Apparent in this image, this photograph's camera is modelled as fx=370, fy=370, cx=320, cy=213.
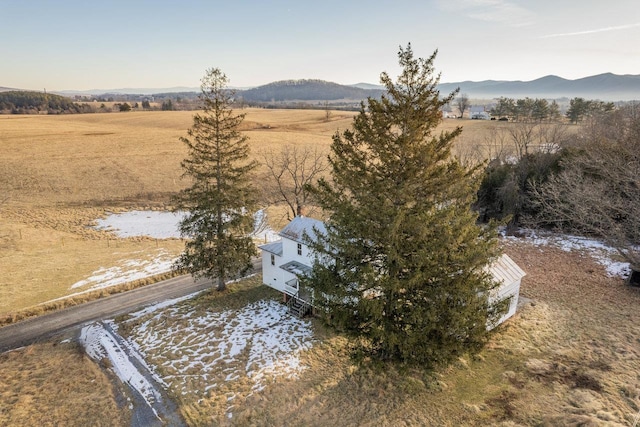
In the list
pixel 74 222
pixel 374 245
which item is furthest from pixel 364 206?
pixel 74 222

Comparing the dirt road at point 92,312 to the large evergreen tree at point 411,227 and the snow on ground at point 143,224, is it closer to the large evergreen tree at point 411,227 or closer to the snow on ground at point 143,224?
the snow on ground at point 143,224

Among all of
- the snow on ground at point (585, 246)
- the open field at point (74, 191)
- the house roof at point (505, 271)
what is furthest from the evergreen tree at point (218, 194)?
the snow on ground at point (585, 246)

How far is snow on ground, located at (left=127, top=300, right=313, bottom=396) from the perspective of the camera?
16.2 m

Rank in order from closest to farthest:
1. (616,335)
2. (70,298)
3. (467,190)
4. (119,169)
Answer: (467,190) < (616,335) < (70,298) < (119,169)

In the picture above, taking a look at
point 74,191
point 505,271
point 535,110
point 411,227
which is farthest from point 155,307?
point 535,110

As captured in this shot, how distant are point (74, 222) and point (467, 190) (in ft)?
136

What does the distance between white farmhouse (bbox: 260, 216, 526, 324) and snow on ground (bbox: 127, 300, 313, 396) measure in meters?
1.09

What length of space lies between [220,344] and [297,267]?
235 inches

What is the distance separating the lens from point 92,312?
73.6 feet

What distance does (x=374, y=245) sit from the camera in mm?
12953

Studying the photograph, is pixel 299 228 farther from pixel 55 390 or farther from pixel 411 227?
pixel 55 390

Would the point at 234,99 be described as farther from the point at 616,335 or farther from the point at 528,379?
the point at 616,335

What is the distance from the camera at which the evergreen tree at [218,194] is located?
71.7ft

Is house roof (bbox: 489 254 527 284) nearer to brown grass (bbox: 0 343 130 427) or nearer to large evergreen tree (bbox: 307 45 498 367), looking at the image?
large evergreen tree (bbox: 307 45 498 367)
